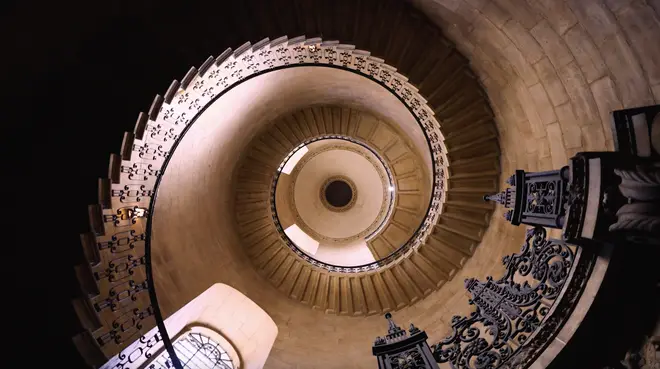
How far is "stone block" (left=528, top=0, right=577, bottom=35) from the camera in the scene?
4.66 meters

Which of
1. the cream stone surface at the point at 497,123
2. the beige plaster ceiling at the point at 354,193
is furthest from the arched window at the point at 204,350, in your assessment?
the beige plaster ceiling at the point at 354,193

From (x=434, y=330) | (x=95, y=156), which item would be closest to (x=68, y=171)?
(x=95, y=156)

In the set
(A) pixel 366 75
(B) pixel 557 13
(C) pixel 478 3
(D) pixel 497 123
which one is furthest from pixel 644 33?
(A) pixel 366 75

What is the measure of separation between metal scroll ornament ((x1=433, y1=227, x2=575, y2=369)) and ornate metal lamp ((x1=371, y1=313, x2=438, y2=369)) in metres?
0.24

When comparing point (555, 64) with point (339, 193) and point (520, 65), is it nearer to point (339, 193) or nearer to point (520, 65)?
point (520, 65)

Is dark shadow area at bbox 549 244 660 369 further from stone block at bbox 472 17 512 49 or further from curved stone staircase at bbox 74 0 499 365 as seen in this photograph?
Answer: curved stone staircase at bbox 74 0 499 365

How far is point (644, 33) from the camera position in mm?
3785

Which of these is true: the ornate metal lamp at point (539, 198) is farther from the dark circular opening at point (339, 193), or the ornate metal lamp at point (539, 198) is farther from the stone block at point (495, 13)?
the dark circular opening at point (339, 193)

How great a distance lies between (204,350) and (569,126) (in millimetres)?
8753

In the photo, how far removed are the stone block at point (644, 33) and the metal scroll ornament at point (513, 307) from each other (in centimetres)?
202

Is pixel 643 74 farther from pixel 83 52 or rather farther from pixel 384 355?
pixel 83 52

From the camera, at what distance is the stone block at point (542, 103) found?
19.5 feet

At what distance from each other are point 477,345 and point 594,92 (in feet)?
11.8

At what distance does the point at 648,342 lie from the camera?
336 cm
